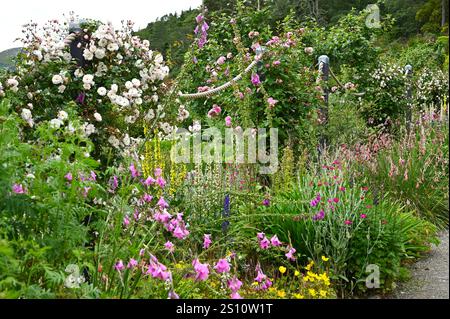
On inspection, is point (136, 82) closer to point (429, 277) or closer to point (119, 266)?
point (119, 266)

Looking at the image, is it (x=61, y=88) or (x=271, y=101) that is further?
(x=271, y=101)

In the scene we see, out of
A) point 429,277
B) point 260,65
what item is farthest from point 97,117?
point 260,65

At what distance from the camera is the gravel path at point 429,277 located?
3166 millimetres

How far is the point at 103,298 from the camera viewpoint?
225 cm

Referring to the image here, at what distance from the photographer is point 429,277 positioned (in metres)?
3.50

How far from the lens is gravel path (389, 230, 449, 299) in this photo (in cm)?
317

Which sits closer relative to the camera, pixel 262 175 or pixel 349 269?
pixel 349 269

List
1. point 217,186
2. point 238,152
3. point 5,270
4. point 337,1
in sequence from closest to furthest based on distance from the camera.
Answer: point 5,270 → point 217,186 → point 238,152 → point 337,1

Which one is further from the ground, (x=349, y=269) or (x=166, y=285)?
(x=166, y=285)

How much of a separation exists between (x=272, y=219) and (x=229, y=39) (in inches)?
215

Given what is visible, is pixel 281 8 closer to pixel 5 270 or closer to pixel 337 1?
pixel 337 1

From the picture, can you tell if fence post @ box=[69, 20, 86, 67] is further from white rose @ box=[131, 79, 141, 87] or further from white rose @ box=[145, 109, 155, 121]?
white rose @ box=[145, 109, 155, 121]

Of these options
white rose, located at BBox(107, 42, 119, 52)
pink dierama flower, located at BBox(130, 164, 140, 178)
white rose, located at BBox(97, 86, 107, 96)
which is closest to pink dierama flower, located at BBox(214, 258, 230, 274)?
pink dierama flower, located at BBox(130, 164, 140, 178)
